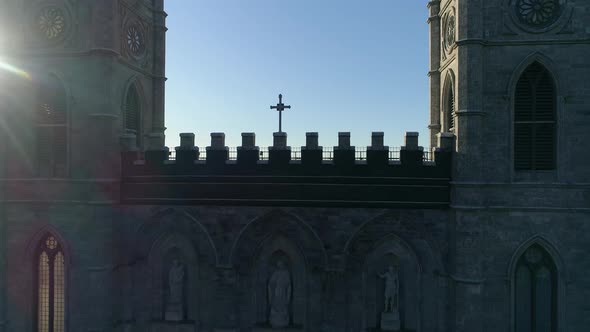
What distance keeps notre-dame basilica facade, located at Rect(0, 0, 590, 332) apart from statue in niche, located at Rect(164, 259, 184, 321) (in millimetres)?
62

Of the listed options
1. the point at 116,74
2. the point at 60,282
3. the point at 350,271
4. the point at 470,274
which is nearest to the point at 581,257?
the point at 470,274

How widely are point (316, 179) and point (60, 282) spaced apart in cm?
1221

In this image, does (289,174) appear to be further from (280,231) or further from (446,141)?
(446,141)

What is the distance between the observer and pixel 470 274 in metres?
13.9

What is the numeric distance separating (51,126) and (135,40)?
5777 millimetres

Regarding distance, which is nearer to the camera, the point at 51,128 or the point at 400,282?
the point at 400,282

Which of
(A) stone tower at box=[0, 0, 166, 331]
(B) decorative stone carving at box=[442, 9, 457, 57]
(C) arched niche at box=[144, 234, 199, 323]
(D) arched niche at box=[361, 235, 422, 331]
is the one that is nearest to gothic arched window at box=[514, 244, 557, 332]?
(D) arched niche at box=[361, 235, 422, 331]

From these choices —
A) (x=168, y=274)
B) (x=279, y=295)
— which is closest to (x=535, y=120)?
(x=279, y=295)

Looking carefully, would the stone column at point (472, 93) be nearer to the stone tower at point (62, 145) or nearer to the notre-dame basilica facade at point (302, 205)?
the notre-dame basilica facade at point (302, 205)

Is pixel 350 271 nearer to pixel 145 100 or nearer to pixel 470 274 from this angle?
pixel 470 274

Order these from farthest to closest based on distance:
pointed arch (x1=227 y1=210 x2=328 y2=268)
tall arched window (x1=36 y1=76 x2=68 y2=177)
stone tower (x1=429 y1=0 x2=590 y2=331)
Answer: tall arched window (x1=36 y1=76 x2=68 y2=177) → pointed arch (x1=227 y1=210 x2=328 y2=268) → stone tower (x1=429 y1=0 x2=590 y2=331)

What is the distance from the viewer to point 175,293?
16.0 metres

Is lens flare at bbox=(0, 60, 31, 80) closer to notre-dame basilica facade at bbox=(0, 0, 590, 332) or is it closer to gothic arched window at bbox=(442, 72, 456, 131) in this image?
notre-dame basilica facade at bbox=(0, 0, 590, 332)

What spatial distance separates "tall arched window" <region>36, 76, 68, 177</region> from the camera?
1606 cm
